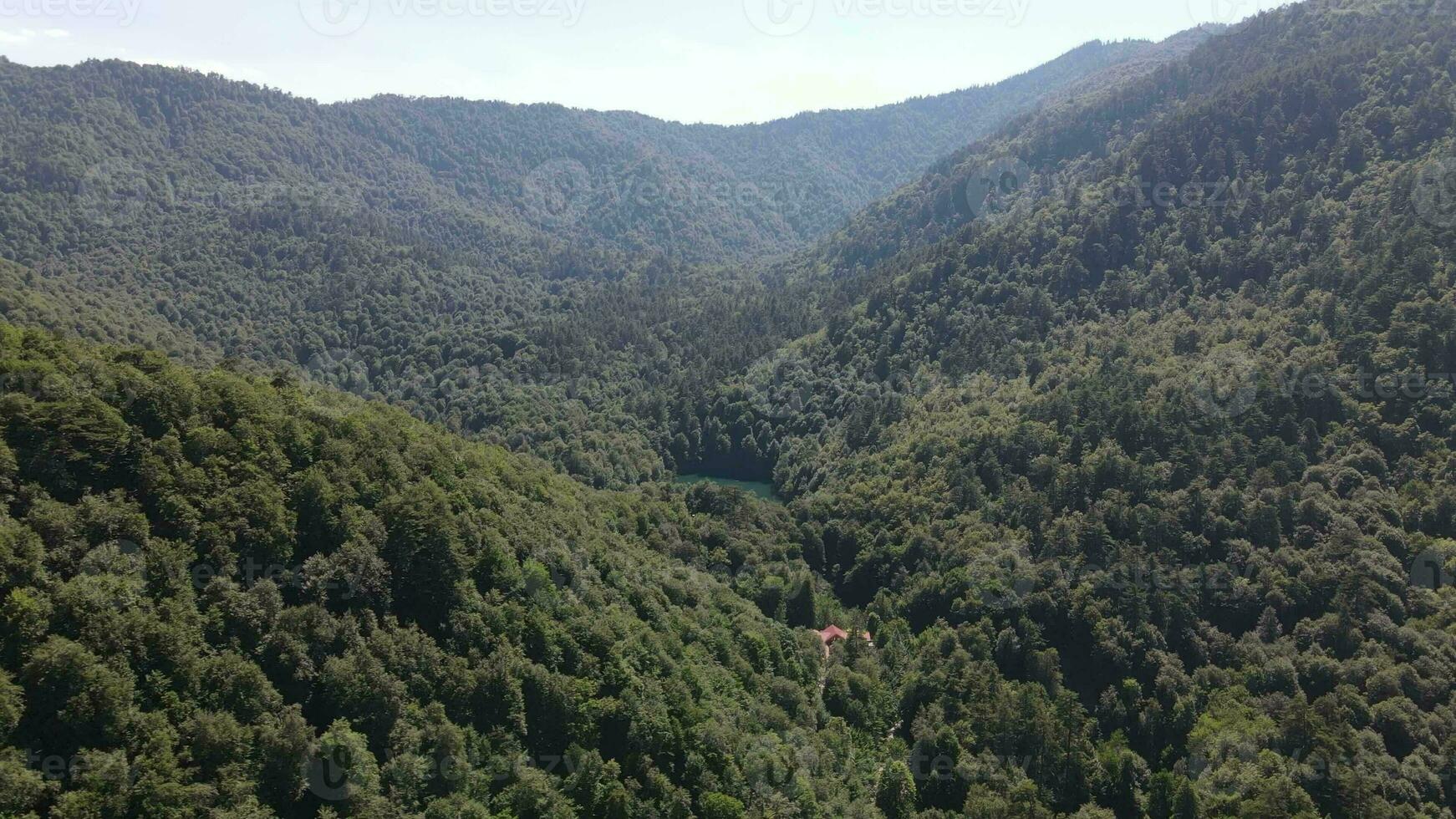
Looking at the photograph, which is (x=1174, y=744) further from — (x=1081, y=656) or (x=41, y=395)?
(x=41, y=395)

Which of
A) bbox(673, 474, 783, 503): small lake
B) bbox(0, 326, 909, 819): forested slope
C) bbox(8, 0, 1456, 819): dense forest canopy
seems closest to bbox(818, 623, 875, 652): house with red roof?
bbox(8, 0, 1456, 819): dense forest canopy

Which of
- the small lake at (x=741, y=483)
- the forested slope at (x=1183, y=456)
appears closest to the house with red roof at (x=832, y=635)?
the forested slope at (x=1183, y=456)

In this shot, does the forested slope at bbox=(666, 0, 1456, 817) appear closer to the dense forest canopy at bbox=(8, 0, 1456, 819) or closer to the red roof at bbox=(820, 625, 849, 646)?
the dense forest canopy at bbox=(8, 0, 1456, 819)

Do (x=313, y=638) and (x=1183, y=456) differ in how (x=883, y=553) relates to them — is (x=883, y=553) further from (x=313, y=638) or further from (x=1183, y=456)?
(x=313, y=638)

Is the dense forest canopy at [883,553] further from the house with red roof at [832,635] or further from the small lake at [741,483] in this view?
the small lake at [741,483]

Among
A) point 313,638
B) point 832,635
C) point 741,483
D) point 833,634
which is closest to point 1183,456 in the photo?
point 833,634
